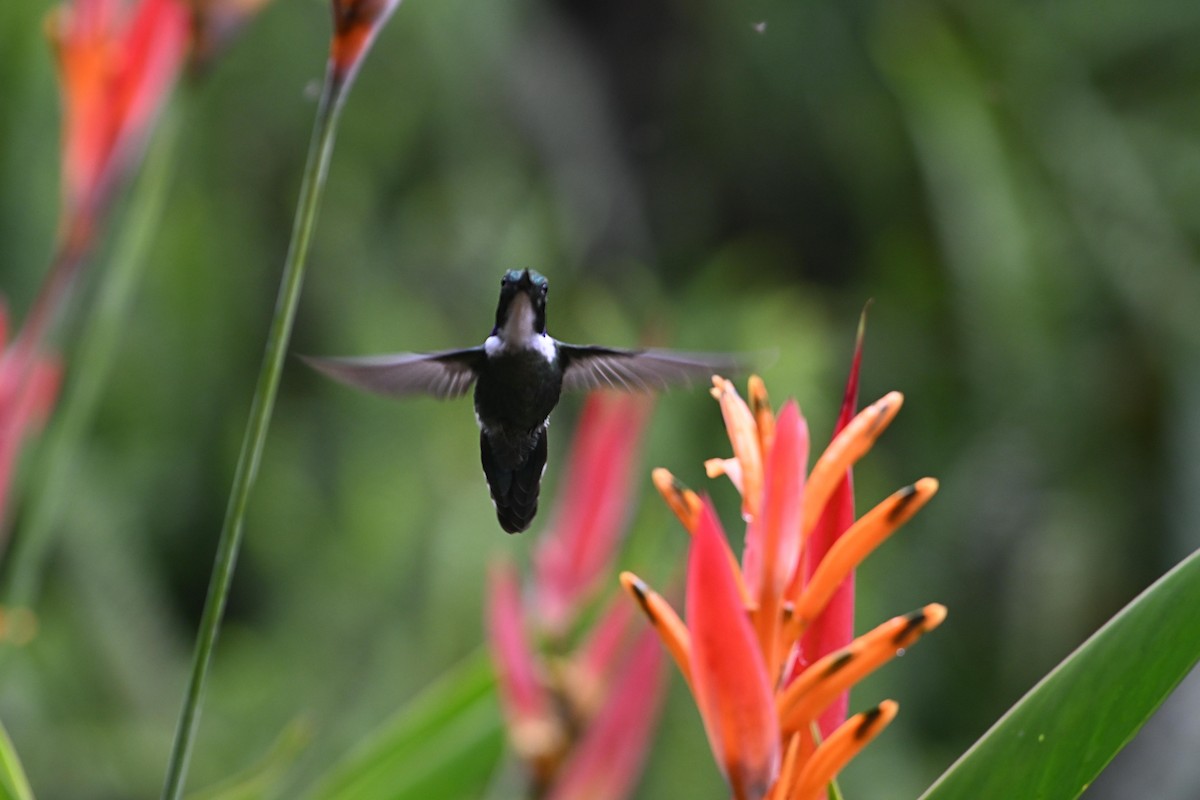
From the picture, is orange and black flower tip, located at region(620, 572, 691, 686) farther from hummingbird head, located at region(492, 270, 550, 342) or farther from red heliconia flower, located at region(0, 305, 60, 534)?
red heliconia flower, located at region(0, 305, 60, 534)

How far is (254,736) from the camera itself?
4.14ft

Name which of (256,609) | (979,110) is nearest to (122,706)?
(256,609)

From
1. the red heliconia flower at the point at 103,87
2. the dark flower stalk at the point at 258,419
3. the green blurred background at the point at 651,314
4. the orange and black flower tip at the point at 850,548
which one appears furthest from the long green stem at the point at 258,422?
the green blurred background at the point at 651,314

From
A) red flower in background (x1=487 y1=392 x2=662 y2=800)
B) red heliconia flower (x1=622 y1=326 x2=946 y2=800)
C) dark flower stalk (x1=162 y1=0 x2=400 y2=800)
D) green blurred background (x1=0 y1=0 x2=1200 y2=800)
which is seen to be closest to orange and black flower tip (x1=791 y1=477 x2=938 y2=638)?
red heliconia flower (x1=622 y1=326 x2=946 y2=800)

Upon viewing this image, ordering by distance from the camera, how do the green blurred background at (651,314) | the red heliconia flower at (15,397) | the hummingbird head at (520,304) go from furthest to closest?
the green blurred background at (651,314) → the red heliconia flower at (15,397) → the hummingbird head at (520,304)

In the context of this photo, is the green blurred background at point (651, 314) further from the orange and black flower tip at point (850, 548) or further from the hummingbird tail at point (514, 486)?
the orange and black flower tip at point (850, 548)

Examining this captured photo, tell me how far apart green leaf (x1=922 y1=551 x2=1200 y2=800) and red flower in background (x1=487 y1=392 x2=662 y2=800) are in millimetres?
270

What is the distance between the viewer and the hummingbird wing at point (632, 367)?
37cm

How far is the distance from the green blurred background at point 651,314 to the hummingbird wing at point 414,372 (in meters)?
0.75

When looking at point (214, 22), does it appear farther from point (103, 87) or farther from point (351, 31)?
point (351, 31)

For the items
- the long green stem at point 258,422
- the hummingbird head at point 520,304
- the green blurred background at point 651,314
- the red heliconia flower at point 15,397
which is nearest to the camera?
the long green stem at point 258,422

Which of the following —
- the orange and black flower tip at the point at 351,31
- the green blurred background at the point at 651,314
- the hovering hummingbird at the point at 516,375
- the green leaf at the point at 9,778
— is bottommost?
the green leaf at the point at 9,778

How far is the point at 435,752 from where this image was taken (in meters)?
0.52

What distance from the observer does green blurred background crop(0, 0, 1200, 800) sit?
1309 mm
